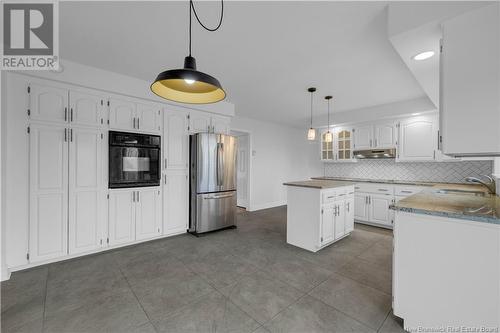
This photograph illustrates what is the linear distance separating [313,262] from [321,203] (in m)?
0.79

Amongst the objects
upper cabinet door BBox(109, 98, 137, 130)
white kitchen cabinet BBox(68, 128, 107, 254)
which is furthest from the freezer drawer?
upper cabinet door BBox(109, 98, 137, 130)

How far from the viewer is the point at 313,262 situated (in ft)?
8.84

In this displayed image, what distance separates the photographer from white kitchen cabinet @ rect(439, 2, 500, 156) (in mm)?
1426

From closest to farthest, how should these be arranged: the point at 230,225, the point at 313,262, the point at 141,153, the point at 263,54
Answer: the point at 263,54
the point at 313,262
the point at 141,153
the point at 230,225

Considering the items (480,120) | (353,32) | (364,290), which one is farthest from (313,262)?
(353,32)

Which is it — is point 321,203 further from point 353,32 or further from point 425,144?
point 425,144

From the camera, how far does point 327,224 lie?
308 centimetres

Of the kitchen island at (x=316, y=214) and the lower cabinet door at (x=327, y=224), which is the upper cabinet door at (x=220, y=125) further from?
the lower cabinet door at (x=327, y=224)

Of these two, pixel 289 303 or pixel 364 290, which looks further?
pixel 364 290

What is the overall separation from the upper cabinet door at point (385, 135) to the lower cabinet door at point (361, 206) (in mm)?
1238

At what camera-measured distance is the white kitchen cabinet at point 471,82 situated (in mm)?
1426

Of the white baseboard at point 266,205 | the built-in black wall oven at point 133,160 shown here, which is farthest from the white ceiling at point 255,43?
the white baseboard at point 266,205

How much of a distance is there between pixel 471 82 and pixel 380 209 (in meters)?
3.40

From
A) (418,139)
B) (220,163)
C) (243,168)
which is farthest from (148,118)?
(418,139)
